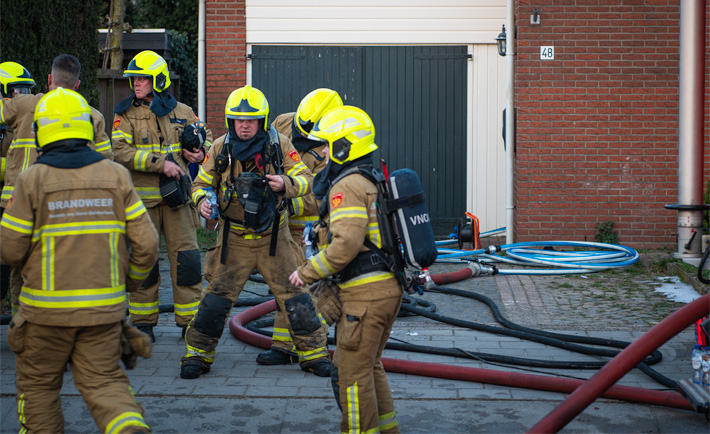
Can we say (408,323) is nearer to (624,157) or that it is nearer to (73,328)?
(73,328)

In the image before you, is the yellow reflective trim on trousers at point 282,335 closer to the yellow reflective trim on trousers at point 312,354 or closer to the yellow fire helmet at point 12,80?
the yellow reflective trim on trousers at point 312,354

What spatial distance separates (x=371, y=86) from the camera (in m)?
11.8

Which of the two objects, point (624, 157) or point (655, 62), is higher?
point (655, 62)

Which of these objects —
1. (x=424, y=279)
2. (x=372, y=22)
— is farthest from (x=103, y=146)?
(x=372, y=22)

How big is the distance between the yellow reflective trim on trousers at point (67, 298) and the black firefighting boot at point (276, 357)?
2.10 meters

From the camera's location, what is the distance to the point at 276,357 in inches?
234

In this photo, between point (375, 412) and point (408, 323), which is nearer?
point (375, 412)

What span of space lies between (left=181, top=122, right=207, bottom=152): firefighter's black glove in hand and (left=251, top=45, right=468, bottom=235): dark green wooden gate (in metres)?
5.29

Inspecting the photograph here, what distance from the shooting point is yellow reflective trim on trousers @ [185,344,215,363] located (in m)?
5.66

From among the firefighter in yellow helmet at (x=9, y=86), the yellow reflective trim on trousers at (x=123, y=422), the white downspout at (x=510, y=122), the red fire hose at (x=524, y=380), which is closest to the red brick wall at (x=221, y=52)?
the white downspout at (x=510, y=122)

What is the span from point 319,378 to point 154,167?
201 cm

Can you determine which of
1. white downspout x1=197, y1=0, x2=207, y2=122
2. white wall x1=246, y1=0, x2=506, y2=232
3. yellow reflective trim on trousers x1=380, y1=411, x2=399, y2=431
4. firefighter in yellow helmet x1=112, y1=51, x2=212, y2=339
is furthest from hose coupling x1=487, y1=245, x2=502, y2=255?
yellow reflective trim on trousers x1=380, y1=411, x2=399, y2=431

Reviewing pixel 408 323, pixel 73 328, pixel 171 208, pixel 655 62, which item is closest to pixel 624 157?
pixel 655 62

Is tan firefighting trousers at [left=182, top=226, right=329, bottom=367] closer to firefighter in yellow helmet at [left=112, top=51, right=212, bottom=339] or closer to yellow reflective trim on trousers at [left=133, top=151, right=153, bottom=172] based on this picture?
firefighter in yellow helmet at [left=112, top=51, right=212, bottom=339]
